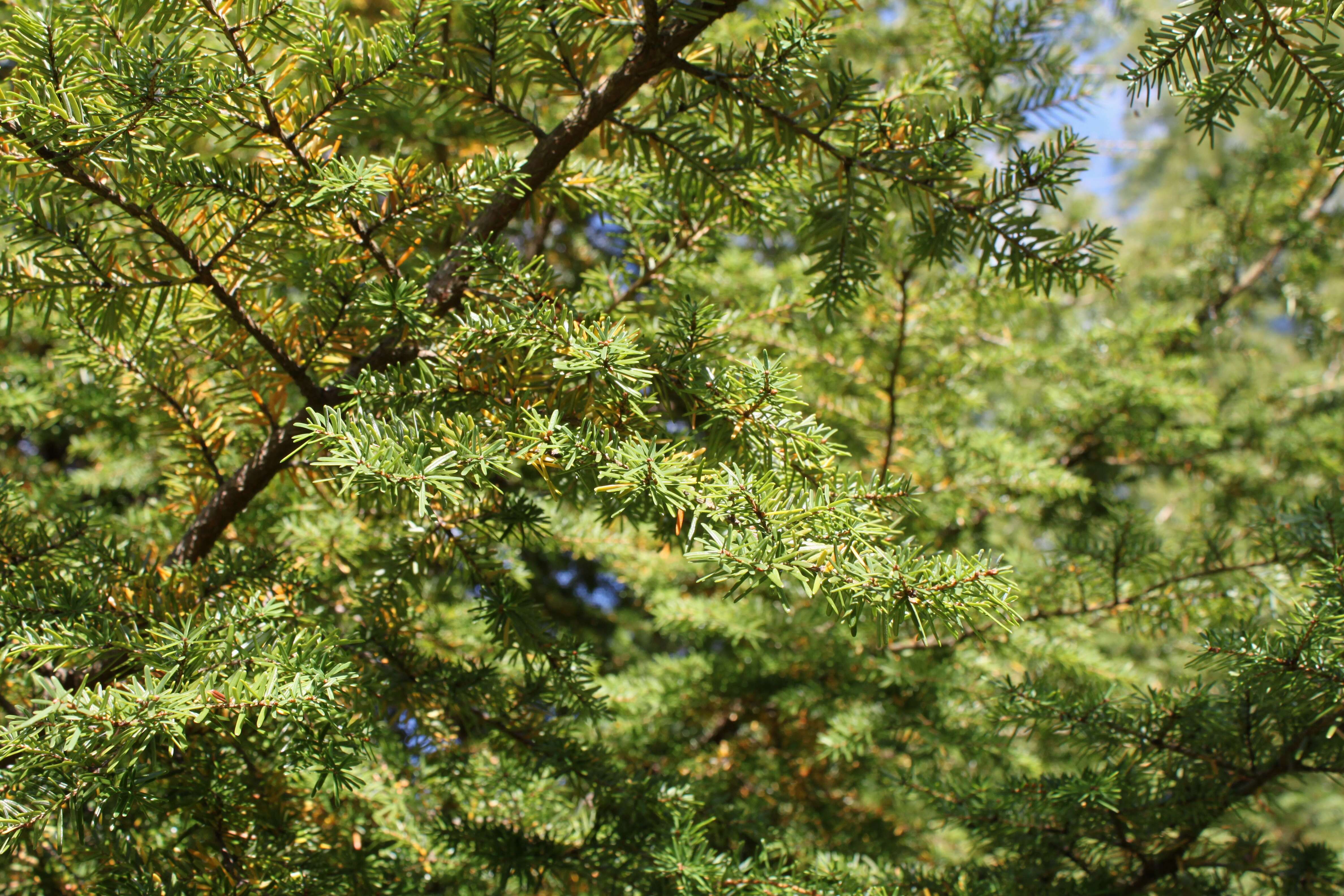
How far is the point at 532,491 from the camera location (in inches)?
53.0

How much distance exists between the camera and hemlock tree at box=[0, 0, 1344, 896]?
0.60 meters

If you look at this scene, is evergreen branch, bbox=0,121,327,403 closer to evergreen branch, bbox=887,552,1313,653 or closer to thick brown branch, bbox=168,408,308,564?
thick brown branch, bbox=168,408,308,564

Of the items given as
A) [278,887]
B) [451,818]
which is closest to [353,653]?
[278,887]

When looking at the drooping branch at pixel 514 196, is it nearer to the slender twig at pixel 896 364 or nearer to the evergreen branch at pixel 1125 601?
the slender twig at pixel 896 364

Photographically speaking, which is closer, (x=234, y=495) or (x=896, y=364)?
(x=234, y=495)

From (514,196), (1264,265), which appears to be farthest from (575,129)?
(1264,265)

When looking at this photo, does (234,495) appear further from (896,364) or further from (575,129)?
(896,364)

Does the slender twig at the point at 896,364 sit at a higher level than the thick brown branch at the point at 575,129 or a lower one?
higher

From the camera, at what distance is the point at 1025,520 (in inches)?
74.7

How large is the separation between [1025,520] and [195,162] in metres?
1.80

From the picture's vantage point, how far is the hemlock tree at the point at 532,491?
0.60 metres

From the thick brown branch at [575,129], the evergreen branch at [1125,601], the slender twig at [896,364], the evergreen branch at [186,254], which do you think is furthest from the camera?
the slender twig at [896,364]

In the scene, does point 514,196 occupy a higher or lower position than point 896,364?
lower

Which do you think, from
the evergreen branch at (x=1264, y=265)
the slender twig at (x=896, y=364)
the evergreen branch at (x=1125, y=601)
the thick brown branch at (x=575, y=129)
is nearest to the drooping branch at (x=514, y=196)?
the thick brown branch at (x=575, y=129)
